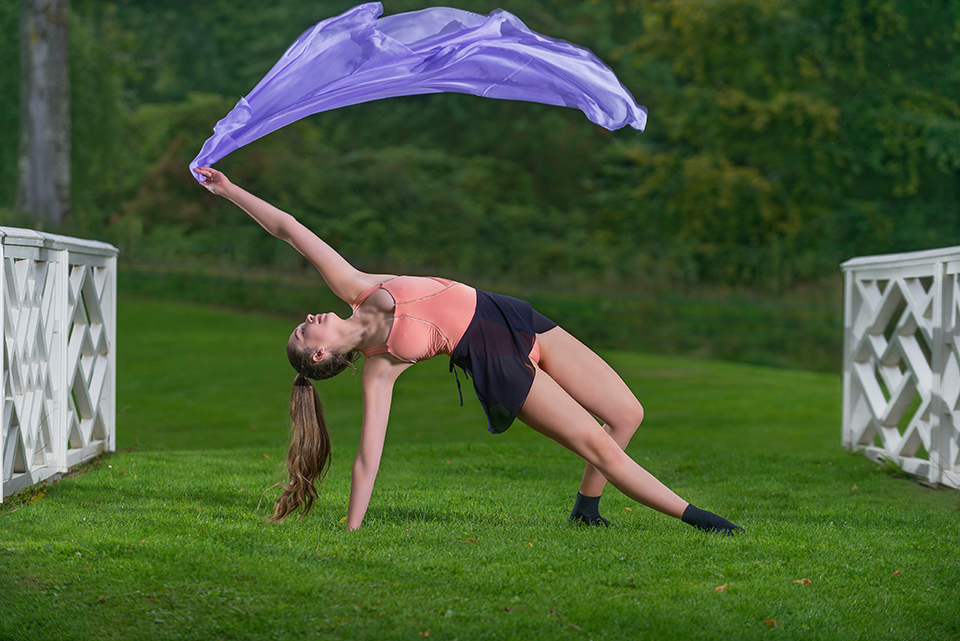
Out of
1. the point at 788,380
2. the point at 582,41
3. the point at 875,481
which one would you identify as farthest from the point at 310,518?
the point at 582,41

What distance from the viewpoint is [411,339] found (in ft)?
13.2

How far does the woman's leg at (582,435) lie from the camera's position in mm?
3949

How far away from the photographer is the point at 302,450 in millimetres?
4309

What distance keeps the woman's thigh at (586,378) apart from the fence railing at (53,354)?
105 inches

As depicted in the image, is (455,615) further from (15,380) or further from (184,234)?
(184,234)

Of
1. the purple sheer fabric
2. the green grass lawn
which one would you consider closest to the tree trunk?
the green grass lawn

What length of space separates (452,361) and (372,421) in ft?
1.43

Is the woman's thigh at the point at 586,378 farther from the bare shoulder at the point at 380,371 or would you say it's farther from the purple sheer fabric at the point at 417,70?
the purple sheer fabric at the point at 417,70

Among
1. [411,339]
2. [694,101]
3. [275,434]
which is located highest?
[694,101]

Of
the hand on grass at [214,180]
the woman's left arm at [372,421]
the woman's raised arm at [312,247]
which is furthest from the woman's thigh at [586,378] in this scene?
the hand on grass at [214,180]

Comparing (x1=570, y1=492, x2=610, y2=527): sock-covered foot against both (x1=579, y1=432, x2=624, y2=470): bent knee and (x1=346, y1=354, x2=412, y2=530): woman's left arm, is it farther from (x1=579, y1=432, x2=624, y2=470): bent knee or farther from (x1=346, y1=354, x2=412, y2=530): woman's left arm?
(x1=346, y1=354, x2=412, y2=530): woman's left arm

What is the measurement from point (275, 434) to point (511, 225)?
832 inches

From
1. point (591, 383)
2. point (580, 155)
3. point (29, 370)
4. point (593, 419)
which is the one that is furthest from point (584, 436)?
point (580, 155)

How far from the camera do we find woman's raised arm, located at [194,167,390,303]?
4.11m
